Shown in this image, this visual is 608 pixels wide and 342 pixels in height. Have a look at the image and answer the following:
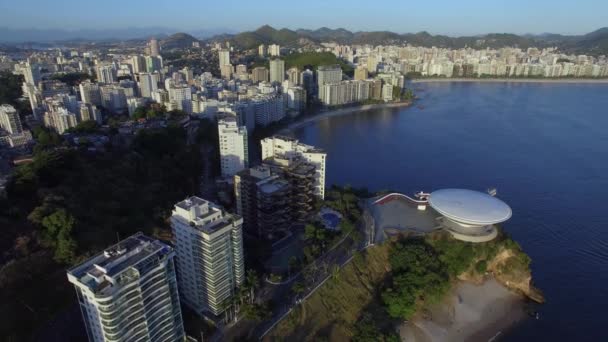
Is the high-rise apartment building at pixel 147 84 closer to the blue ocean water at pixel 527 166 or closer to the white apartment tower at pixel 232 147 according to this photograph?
the blue ocean water at pixel 527 166

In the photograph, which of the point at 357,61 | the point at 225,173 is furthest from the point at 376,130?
the point at 357,61

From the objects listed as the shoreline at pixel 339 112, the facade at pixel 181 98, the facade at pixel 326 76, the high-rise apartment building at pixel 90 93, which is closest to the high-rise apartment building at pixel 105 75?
the high-rise apartment building at pixel 90 93

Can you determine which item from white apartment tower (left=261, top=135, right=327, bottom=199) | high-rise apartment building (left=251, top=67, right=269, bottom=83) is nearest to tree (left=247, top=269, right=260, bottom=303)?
white apartment tower (left=261, top=135, right=327, bottom=199)

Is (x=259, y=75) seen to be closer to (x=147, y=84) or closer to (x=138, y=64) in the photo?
(x=147, y=84)

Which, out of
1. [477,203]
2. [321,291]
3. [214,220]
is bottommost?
[321,291]

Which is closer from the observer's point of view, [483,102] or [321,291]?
[321,291]

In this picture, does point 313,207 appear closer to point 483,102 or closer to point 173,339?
point 173,339
